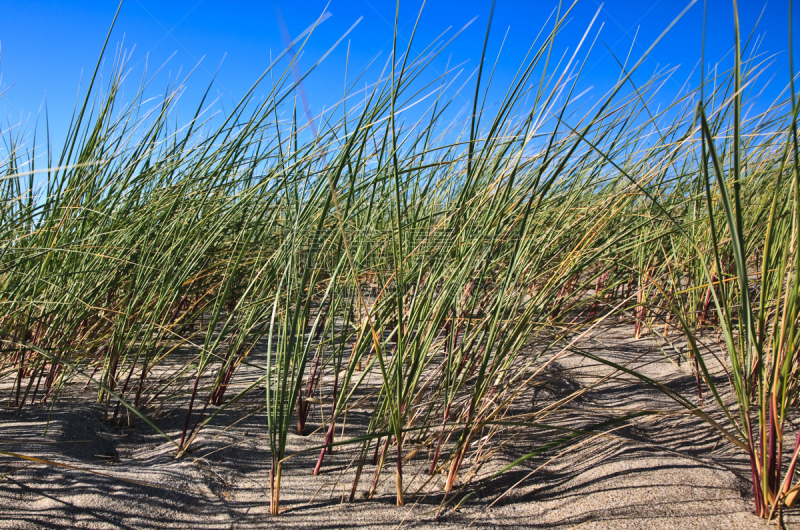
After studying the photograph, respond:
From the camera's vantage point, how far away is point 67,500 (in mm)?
1056

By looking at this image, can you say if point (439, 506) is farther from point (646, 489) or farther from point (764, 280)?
point (764, 280)

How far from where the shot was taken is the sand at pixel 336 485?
3.44 feet

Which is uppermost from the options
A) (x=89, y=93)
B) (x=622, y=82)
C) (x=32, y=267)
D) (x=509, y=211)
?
(x=89, y=93)

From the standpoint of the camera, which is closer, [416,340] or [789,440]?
[416,340]

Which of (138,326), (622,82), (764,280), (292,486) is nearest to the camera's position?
(764,280)

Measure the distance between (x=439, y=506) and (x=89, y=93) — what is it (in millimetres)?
1593

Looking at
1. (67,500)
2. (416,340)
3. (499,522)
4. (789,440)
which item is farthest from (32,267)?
(789,440)

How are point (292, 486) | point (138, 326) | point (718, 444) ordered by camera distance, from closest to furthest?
1. point (292, 486)
2. point (718, 444)
3. point (138, 326)

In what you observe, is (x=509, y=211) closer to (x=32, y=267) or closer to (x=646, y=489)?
(x=646, y=489)

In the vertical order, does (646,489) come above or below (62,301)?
below

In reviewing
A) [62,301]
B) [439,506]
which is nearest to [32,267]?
[62,301]

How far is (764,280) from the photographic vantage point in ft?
2.97

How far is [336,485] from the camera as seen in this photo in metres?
1.22

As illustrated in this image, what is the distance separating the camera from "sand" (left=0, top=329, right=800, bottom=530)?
1049 mm
